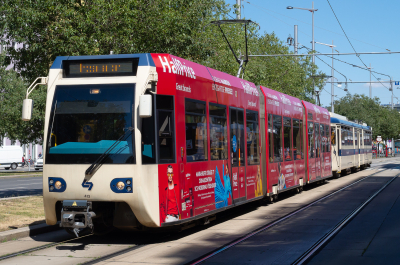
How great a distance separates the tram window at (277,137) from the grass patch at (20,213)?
6.64 m

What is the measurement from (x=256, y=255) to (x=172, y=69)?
11.2ft

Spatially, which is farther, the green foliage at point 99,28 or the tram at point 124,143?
the green foliage at point 99,28

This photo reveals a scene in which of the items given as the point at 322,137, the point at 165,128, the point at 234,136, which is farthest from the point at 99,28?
the point at 322,137

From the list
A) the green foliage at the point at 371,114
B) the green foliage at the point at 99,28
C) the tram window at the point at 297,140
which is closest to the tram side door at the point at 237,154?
the green foliage at the point at 99,28

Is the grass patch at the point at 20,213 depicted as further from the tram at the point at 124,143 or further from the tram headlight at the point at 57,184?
the tram at the point at 124,143

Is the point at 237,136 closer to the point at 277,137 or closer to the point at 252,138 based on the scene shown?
the point at 252,138

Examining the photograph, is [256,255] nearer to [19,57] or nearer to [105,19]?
[105,19]

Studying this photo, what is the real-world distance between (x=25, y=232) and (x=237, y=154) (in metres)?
4.82

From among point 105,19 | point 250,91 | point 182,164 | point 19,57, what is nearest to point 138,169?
point 182,164

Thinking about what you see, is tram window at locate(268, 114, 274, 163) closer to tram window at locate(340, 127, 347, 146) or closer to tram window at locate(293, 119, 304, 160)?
tram window at locate(293, 119, 304, 160)

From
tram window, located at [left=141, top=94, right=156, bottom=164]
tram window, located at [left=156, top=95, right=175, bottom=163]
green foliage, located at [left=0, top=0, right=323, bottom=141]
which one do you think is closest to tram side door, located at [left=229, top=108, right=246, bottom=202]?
tram window, located at [left=156, top=95, right=175, bottom=163]

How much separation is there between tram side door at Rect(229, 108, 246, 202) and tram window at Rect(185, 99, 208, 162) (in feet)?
5.17

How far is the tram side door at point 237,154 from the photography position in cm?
1214

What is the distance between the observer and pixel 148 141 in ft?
29.1
